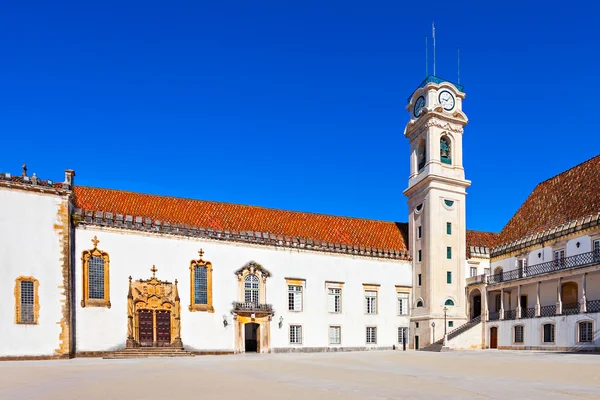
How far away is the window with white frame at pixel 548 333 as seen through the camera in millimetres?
34781

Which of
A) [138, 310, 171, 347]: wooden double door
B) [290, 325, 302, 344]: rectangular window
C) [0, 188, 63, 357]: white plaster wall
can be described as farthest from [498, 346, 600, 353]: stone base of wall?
[0, 188, 63, 357]: white plaster wall

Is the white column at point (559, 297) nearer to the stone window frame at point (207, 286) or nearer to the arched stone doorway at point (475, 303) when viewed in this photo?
the arched stone doorway at point (475, 303)

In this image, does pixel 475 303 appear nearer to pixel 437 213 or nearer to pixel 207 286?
pixel 437 213

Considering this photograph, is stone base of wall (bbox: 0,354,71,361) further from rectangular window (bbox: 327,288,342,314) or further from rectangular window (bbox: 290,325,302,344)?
rectangular window (bbox: 327,288,342,314)

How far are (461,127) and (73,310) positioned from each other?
3281 cm

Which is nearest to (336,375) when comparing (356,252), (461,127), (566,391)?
(566,391)

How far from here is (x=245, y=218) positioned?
4291 cm

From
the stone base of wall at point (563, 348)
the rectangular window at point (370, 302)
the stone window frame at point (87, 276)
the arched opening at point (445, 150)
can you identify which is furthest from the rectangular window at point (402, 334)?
the stone window frame at point (87, 276)

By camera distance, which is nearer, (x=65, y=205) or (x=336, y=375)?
(x=336, y=375)

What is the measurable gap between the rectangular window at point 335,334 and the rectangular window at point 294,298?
3231mm

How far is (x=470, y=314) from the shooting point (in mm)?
43969

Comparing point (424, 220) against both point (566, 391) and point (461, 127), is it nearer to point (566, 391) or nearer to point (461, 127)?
point (461, 127)

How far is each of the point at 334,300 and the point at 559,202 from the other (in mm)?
19022

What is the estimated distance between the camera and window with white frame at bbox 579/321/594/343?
3161 centimetres
